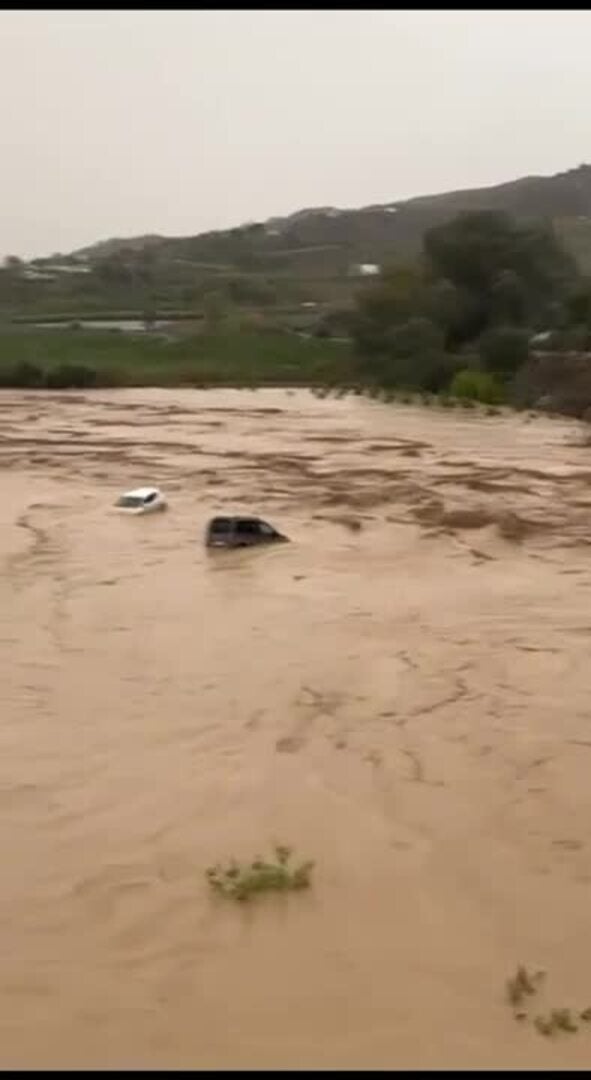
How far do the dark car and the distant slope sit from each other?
94.3 meters

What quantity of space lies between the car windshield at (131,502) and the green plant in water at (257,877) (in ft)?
47.7

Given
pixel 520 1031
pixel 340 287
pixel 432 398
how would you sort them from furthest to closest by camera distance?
pixel 340 287, pixel 432 398, pixel 520 1031

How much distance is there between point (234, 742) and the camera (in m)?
10.4

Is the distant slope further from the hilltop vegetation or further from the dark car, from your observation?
the dark car

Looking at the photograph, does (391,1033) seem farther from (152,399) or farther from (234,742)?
(152,399)

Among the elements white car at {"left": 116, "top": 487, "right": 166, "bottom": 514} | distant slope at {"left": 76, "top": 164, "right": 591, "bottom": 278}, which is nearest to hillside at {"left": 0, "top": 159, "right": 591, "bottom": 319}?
distant slope at {"left": 76, "top": 164, "right": 591, "bottom": 278}

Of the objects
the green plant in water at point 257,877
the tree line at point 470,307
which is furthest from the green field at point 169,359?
the green plant in water at point 257,877

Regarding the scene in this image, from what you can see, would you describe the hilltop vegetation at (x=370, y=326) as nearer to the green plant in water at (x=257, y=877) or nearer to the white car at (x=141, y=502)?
the white car at (x=141, y=502)

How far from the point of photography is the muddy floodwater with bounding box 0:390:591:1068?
20.8ft

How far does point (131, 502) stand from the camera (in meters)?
22.3

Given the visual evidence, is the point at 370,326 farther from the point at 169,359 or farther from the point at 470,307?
the point at 169,359

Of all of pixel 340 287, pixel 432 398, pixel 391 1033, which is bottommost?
pixel 391 1033

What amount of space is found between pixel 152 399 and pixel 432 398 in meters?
10.4

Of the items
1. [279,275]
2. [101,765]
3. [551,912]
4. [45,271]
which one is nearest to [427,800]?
[551,912]
